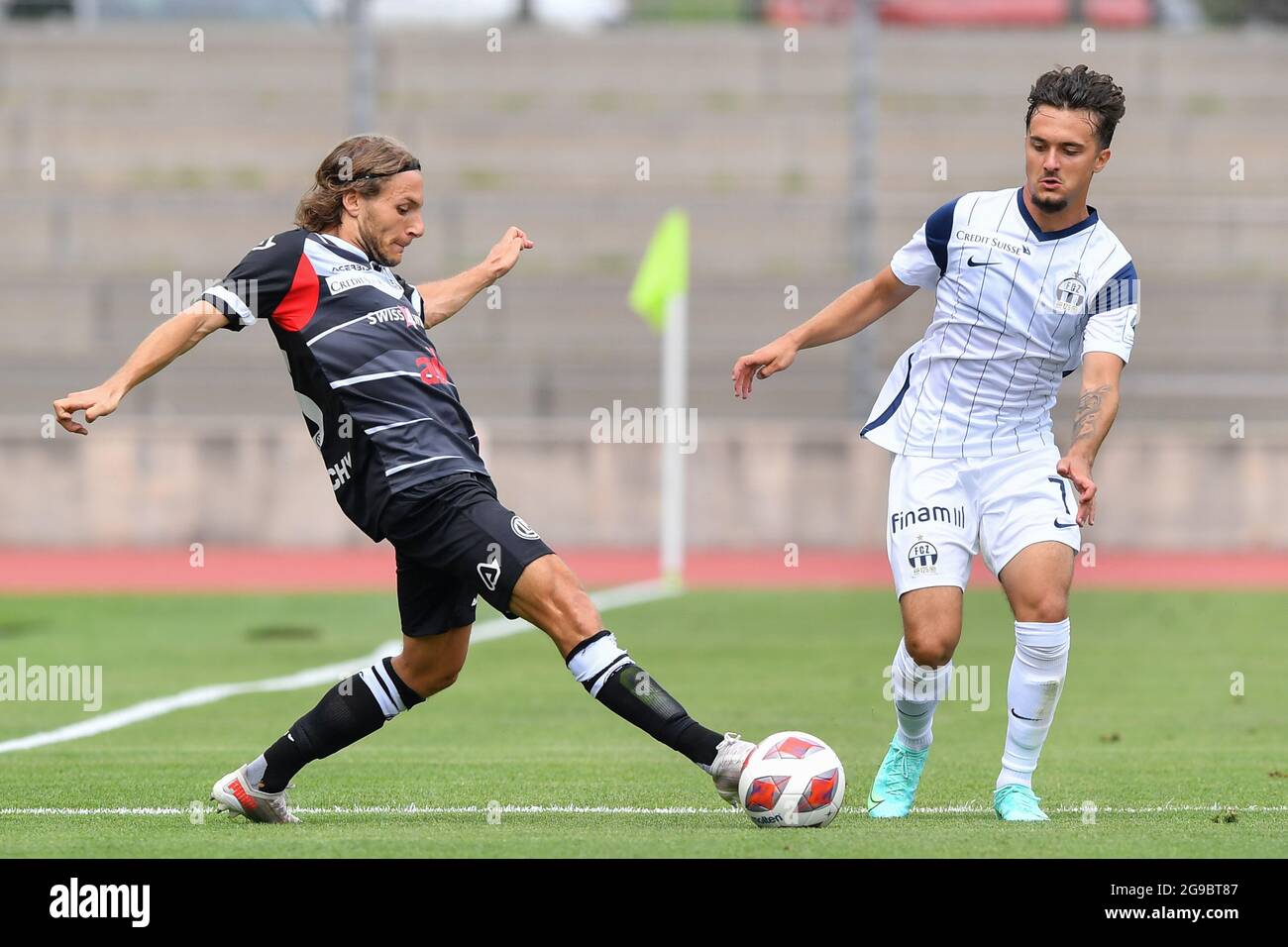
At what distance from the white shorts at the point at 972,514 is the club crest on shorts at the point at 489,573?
1308 mm

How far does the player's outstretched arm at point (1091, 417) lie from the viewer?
18.9 ft

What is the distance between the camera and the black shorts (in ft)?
18.7

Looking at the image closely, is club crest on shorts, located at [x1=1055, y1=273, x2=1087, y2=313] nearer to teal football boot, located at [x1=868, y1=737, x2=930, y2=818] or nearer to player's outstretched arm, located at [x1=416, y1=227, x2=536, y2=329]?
teal football boot, located at [x1=868, y1=737, x2=930, y2=818]

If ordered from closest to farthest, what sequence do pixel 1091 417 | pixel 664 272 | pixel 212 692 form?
pixel 1091 417, pixel 212 692, pixel 664 272

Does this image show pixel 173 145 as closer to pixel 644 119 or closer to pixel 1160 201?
pixel 644 119

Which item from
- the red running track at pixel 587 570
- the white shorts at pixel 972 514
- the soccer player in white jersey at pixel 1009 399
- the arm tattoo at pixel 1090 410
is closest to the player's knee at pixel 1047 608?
the soccer player in white jersey at pixel 1009 399

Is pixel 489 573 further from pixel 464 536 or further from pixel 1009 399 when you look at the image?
pixel 1009 399

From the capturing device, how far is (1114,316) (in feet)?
20.1

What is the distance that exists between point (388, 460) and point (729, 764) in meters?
1.40

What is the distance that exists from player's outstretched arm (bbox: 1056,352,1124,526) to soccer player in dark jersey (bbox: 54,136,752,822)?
128 centimetres

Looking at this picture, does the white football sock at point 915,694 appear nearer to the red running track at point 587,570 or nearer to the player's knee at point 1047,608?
the player's knee at point 1047,608

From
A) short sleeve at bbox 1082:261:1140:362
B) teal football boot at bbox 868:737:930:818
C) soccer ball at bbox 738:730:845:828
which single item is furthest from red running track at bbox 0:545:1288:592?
soccer ball at bbox 738:730:845:828

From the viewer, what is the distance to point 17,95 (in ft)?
89.0

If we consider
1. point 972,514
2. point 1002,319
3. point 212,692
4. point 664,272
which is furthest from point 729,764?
point 664,272
